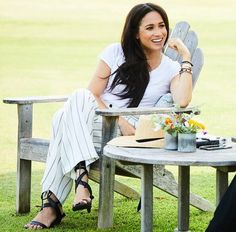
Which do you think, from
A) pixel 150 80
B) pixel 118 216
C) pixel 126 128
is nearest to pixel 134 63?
pixel 150 80

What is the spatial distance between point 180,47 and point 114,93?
46 cm

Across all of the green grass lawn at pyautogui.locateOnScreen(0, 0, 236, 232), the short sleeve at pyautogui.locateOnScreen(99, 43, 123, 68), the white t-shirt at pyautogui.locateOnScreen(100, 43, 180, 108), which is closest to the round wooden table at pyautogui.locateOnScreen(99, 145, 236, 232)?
the green grass lawn at pyautogui.locateOnScreen(0, 0, 236, 232)

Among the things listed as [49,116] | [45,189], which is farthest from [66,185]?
[49,116]

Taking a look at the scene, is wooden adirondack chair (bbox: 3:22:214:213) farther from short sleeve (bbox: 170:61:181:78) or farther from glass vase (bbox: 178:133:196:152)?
glass vase (bbox: 178:133:196:152)

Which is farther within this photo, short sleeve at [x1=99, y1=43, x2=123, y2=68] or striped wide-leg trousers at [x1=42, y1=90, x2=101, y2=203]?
short sleeve at [x1=99, y1=43, x2=123, y2=68]

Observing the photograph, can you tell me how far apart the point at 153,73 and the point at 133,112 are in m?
0.57

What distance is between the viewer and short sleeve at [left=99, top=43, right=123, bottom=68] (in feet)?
18.9

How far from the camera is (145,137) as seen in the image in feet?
15.9

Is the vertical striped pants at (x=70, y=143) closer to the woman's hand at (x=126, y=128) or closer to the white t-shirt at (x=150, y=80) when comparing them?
the woman's hand at (x=126, y=128)

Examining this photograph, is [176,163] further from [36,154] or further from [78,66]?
[78,66]

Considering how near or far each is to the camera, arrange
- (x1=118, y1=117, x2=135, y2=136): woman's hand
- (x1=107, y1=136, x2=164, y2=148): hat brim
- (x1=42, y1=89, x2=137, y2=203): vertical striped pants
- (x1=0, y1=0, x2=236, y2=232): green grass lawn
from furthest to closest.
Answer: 1. (x1=0, y1=0, x2=236, y2=232): green grass lawn
2. (x1=118, y1=117, x2=135, y2=136): woman's hand
3. (x1=42, y1=89, x2=137, y2=203): vertical striped pants
4. (x1=107, y1=136, x2=164, y2=148): hat brim

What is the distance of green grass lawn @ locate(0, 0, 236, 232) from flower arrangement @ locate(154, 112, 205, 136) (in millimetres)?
358

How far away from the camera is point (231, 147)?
4773 mm

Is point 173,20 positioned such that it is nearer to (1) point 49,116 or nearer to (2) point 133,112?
(1) point 49,116
